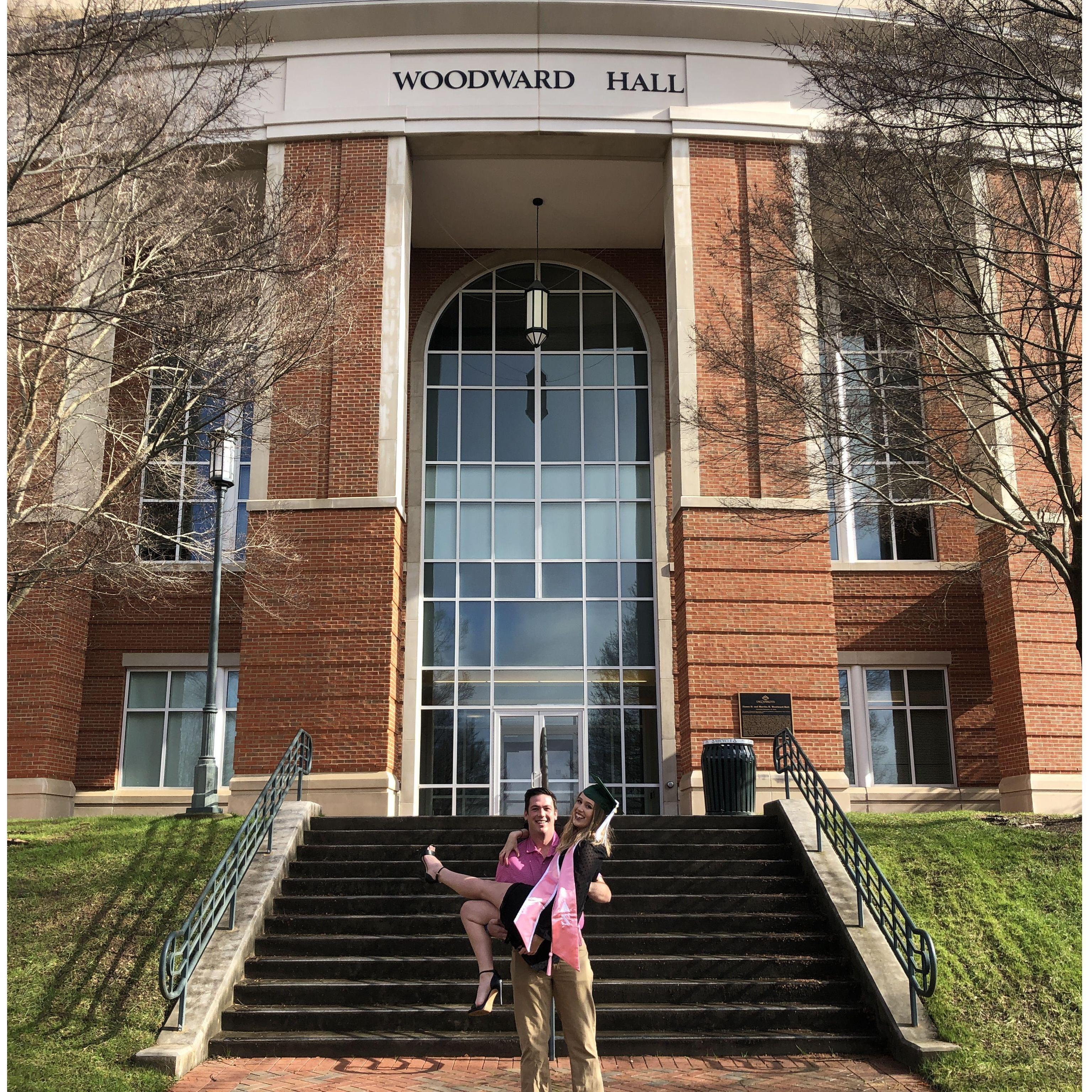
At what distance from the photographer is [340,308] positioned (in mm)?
16094

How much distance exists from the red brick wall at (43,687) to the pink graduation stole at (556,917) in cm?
1427

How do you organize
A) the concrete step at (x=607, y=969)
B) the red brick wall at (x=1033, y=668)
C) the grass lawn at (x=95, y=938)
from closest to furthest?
the grass lawn at (x=95, y=938) < the concrete step at (x=607, y=969) < the red brick wall at (x=1033, y=668)

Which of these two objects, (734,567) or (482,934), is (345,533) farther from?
(482,934)

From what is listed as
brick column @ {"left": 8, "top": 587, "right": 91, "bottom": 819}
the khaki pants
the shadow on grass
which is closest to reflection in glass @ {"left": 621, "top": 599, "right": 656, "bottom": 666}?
the shadow on grass

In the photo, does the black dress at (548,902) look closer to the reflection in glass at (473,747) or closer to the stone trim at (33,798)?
the reflection in glass at (473,747)

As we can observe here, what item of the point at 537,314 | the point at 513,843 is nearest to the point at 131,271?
the point at 537,314

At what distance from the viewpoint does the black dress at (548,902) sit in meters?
5.28

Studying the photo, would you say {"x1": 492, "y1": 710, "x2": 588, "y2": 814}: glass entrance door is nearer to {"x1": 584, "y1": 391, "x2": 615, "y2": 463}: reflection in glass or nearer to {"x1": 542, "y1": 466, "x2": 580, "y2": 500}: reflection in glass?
{"x1": 542, "y1": 466, "x2": 580, "y2": 500}: reflection in glass

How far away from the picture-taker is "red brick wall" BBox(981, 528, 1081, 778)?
16781 mm

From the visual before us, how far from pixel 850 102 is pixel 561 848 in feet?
27.9

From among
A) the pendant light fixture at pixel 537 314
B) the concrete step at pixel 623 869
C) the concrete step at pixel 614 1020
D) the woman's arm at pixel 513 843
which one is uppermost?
the pendant light fixture at pixel 537 314

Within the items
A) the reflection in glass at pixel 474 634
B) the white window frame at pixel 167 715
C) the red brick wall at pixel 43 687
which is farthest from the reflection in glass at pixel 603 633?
the red brick wall at pixel 43 687

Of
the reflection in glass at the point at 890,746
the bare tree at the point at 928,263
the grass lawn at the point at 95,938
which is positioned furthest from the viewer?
the reflection in glass at the point at 890,746

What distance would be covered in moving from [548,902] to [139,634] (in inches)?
598
